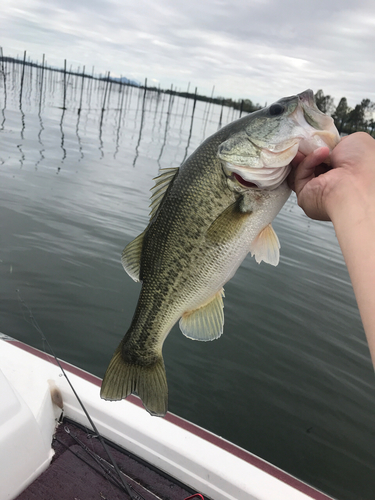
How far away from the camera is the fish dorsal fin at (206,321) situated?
2172 millimetres

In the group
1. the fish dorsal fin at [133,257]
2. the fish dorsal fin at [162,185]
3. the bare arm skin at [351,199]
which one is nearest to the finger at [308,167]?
the bare arm skin at [351,199]

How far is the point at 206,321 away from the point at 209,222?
0.62 metres

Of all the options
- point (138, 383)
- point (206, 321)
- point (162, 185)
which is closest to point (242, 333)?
point (206, 321)

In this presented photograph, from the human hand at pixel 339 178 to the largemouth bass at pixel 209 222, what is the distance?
9 cm

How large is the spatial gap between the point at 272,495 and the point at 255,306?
202 inches

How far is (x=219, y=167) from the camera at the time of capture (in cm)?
195

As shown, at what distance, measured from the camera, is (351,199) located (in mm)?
1600

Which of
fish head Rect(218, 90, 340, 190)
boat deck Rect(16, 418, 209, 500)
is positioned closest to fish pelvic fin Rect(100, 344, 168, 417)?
boat deck Rect(16, 418, 209, 500)

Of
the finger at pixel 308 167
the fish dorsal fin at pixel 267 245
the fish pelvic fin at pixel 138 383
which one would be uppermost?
the finger at pixel 308 167

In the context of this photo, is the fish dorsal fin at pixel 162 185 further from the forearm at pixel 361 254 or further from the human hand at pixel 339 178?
the forearm at pixel 361 254

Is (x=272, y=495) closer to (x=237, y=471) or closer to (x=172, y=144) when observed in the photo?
(x=237, y=471)

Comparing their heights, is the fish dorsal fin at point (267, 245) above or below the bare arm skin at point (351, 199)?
below

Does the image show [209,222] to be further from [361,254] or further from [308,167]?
[361,254]

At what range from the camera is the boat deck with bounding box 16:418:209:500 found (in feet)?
8.63
